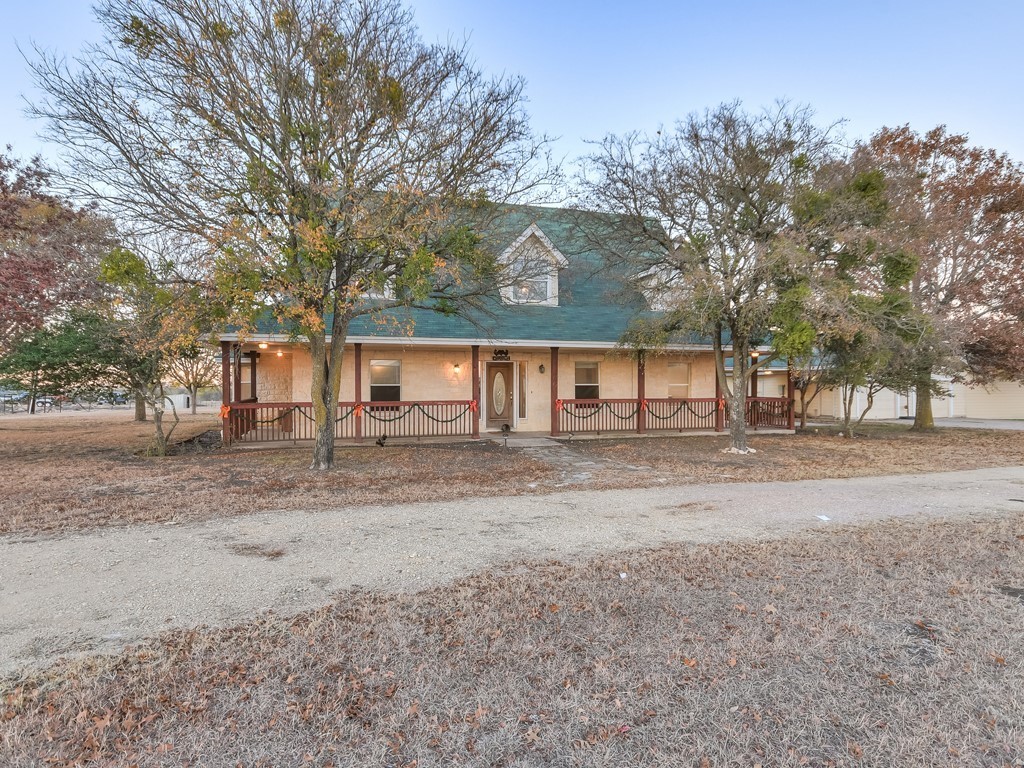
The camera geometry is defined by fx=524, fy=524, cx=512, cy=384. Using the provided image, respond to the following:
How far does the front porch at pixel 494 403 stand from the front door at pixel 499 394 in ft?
0.10

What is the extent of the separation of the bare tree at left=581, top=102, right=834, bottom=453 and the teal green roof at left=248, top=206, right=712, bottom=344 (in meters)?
1.15

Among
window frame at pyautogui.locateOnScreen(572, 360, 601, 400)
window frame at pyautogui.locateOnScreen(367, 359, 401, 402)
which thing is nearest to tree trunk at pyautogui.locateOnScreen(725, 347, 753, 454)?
window frame at pyautogui.locateOnScreen(572, 360, 601, 400)

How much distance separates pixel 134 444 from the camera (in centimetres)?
1381

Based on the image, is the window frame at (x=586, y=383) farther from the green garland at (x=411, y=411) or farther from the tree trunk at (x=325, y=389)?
the tree trunk at (x=325, y=389)

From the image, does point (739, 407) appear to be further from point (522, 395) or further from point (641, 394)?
point (522, 395)

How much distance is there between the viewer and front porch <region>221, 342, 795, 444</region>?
1377cm

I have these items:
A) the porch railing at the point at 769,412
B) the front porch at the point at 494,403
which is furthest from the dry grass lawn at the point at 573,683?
the porch railing at the point at 769,412

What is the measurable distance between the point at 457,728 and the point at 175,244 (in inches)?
437

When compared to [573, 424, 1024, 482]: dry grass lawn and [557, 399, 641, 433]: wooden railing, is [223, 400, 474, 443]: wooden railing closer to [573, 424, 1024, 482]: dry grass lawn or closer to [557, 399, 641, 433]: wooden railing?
[557, 399, 641, 433]: wooden railing

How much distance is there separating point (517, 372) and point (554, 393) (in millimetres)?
1573

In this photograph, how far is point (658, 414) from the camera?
53.7 feet

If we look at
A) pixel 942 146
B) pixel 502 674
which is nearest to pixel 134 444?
pixel 502 674

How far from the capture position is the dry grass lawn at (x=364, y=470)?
6.84 m

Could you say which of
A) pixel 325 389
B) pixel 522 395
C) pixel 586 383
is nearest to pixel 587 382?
pixel 586 383
